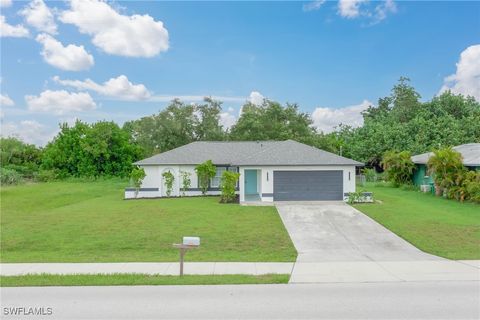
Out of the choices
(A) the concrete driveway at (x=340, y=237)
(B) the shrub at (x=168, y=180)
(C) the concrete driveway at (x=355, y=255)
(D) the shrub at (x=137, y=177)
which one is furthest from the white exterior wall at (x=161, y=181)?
(C) the concrete driveway at (x=355, y=255)

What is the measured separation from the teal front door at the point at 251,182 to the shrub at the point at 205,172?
2367 millimetres

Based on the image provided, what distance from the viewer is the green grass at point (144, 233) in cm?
1058

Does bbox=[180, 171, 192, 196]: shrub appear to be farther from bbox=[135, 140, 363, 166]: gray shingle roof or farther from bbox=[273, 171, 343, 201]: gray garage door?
bbox=[273, 171, 343, 201]: gray garage door

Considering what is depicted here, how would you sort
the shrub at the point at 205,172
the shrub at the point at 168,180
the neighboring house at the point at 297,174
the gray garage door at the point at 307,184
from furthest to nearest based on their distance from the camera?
the shrub at the point at 168,180, the shrub at the point at 205,172, the gray garage door at the point at 307,184, the neighboring house at the point at 297,174

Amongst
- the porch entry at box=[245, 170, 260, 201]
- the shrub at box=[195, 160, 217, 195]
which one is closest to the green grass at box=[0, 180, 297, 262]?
the shrub at box=[195, 160, 217, 195]

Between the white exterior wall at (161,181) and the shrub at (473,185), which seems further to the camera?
the white exterior wall at (161,181)

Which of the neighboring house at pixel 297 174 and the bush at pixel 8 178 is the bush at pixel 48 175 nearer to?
the bush at pixel 8 178

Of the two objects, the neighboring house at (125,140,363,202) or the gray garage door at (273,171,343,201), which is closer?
→ the neighboring house at (125,140,363,202)

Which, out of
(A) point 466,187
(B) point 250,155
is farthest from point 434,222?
(B) point 250,155

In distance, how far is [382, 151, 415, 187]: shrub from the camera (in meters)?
29.9

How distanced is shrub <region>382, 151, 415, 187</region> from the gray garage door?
439 inches

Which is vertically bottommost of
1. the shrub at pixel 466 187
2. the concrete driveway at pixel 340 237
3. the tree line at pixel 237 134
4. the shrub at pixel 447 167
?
the concrete driveway at pixel 340 237

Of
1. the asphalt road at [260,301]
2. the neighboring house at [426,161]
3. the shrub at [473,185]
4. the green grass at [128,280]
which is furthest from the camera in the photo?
the neighboring house at [426,161]

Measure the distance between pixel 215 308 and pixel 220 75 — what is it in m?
27.4
